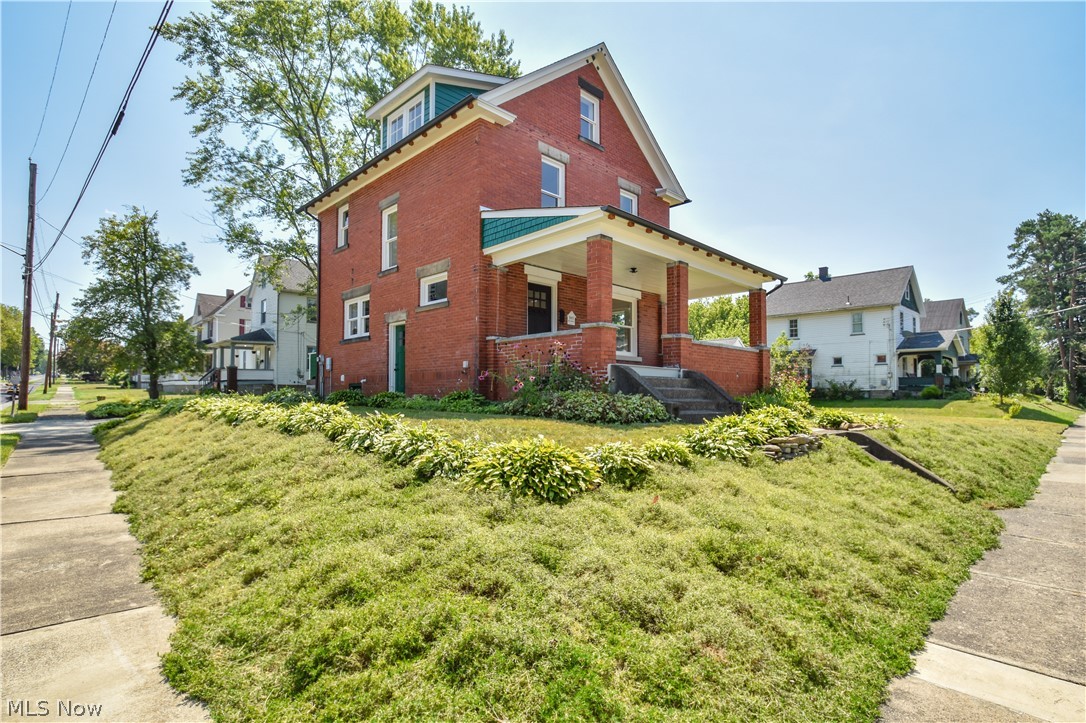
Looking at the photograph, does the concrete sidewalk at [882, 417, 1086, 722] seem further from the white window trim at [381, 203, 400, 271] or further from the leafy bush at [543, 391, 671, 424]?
the white window trim at [381, 203, 400, 271]

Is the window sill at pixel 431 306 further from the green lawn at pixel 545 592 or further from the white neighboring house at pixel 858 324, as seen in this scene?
the white neighboring house at pixel 858 324

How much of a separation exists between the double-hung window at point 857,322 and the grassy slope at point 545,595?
31.5 m

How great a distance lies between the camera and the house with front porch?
31.7 metres

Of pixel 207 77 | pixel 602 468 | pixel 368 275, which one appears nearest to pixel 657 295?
pixel 368 275

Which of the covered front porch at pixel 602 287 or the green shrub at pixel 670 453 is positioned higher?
the covered front porch at pixel 602 287

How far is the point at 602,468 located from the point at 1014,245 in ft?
198

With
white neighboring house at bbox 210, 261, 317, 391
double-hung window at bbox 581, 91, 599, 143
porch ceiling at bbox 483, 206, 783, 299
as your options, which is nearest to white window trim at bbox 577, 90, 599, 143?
double-hung window at bbox 581, 91, 599, 143

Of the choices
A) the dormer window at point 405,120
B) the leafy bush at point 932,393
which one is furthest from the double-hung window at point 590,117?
the leafy bush at point 932,393

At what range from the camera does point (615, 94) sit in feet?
54.5

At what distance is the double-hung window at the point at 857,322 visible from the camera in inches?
1296

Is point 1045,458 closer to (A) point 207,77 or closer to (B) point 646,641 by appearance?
(B) point 646,641

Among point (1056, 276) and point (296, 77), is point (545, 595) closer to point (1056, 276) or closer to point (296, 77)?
point (296, 77)

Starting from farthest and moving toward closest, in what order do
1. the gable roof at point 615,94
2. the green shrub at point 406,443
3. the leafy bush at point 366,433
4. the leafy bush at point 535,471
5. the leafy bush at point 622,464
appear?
the gable roof at point 615,94
the leafy bush at point 366,433
the green shrub at point 406,443
the leafy bush at point 622,464
the leafy bush at point 535,471

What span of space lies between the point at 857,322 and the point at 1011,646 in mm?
34624
